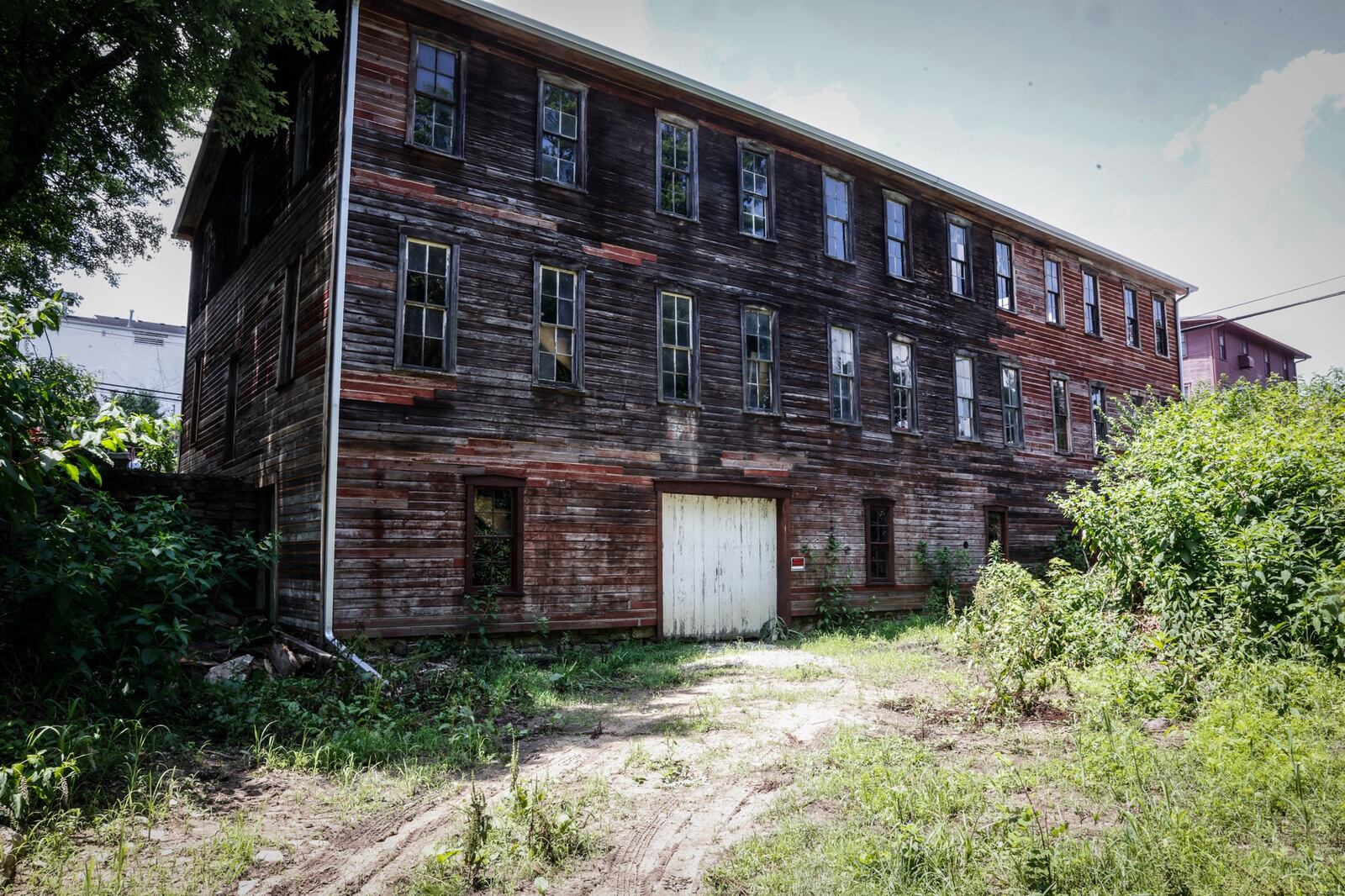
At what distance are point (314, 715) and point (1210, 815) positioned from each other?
7.25 meters

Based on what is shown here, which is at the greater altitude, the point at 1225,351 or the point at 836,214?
the point at 1225,351

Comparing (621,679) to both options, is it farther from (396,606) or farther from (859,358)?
(859,358)

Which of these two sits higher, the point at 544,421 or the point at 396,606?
the point at 544,421

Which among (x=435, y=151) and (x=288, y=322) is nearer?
(x=435, y=151)

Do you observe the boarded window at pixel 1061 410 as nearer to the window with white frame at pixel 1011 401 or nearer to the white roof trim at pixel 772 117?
the window with white frame at pixel 1011 401

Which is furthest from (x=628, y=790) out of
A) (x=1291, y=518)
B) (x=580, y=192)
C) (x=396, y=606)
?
(x=580, y=192)

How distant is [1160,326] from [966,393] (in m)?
11.4

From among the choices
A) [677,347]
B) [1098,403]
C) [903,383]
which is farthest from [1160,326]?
[677,347]

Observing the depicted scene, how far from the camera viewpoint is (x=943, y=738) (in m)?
6.76

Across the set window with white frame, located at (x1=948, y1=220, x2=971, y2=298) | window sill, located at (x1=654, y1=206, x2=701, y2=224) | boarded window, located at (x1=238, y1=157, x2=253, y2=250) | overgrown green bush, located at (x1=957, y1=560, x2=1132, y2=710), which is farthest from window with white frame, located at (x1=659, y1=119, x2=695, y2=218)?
overgrown green bush, located at (x1=957, y1=560, x2=1132, y2=710)

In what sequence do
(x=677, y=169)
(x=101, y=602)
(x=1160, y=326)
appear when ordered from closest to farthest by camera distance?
(x=101, y=602)
(x=677, y=169)
(x=1160, y=326)

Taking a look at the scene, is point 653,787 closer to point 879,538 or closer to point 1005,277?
point 879,538

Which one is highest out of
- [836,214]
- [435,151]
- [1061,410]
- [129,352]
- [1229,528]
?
[129,352]

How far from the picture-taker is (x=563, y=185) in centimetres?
1334
